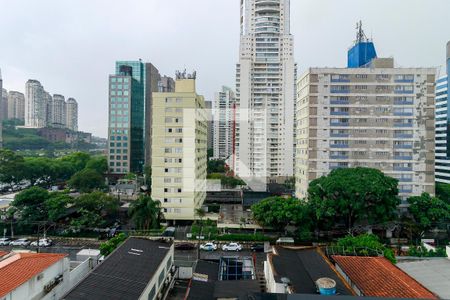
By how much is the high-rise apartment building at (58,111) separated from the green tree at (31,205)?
230 ft

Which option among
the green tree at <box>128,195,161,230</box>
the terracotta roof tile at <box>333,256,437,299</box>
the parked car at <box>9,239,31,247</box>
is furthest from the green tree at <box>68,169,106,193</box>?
the terracotta roof tile at <box>333,256,437,299</box>

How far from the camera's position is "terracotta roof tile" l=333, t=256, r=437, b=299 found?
974 centimetres

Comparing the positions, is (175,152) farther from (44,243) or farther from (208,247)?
(44,243)

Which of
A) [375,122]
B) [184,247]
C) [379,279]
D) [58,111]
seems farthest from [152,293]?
[58,111]

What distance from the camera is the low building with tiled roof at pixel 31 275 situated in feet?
32.9

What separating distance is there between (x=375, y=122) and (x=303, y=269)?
17911 mm

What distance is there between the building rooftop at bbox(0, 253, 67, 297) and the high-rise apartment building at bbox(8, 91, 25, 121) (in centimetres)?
8712

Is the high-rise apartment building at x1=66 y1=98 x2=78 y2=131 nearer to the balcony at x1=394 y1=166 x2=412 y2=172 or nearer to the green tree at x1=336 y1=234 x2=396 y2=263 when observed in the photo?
the balcony at x1=394 y1=166 x2=412 y2=172

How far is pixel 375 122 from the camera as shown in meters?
26.0

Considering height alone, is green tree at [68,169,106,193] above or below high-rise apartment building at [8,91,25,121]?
below

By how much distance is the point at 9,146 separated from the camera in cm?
6806

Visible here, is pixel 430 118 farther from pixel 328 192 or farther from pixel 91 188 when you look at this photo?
pixel 91 188

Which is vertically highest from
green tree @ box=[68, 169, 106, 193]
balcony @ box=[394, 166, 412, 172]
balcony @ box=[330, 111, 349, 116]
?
balcony @ box=[330, 111, 349, 116]

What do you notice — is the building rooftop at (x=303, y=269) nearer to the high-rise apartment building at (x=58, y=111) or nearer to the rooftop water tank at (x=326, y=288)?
the rooftop water tank at (x=326, y=288)
